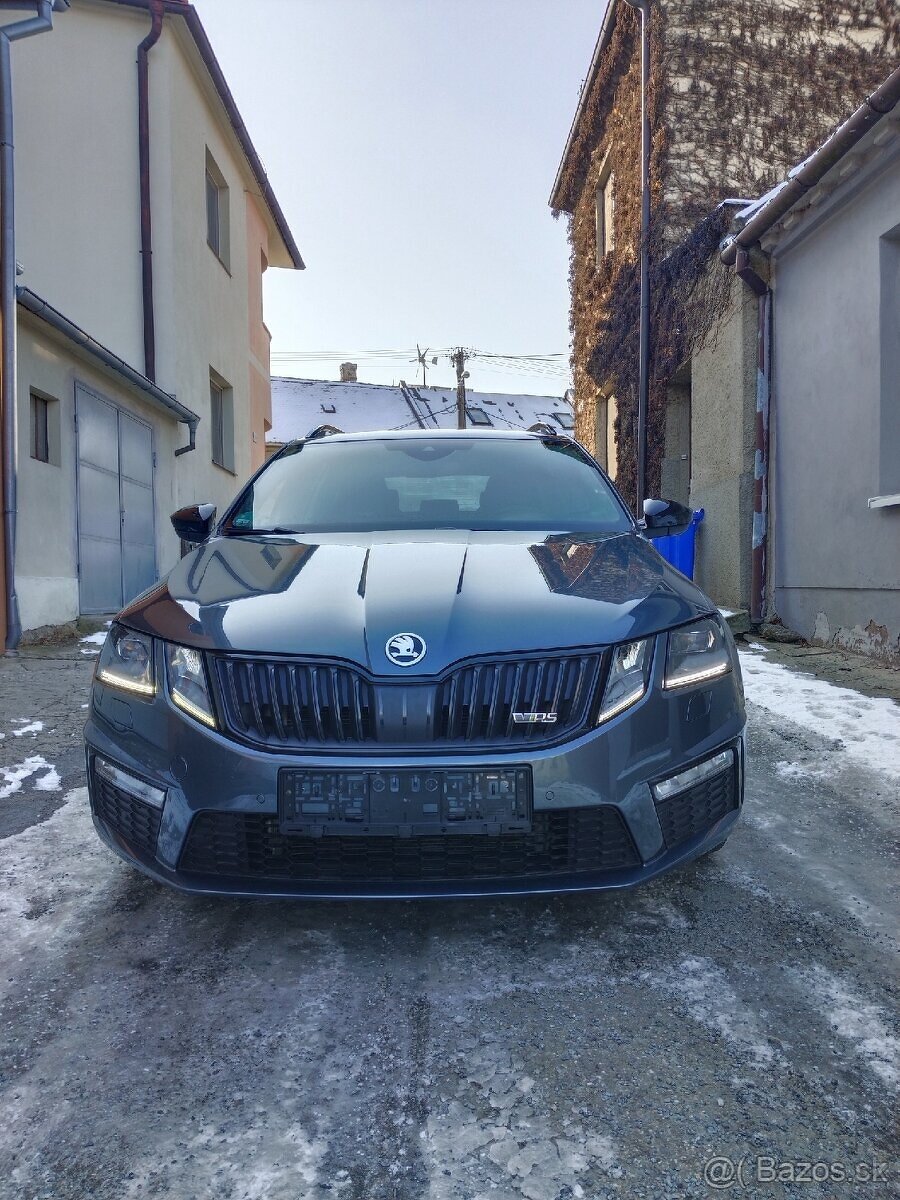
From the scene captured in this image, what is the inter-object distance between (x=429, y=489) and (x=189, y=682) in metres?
1.61

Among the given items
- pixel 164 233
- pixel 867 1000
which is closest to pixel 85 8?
pixel 164 233

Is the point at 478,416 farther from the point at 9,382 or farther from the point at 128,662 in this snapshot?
the point at 128,662

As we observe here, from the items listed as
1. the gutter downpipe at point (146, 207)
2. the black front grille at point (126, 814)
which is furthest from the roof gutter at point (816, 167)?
the gutter downpipe at point (146, 207)

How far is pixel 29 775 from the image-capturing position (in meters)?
3.51

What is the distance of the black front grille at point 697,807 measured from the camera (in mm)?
1971

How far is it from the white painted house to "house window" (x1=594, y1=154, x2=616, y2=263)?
24.7 meters

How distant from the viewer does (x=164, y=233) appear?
1084cm

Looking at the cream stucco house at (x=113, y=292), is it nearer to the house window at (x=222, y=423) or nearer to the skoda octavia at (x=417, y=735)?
the house window at (x=222, y=423)

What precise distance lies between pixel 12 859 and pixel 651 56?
467 inches

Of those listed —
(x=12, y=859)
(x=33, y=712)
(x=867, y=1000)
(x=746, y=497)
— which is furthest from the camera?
(x=746, y=497)

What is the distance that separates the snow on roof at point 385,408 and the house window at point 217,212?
25.0 m

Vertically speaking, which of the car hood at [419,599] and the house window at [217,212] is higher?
the house window at [217,212]

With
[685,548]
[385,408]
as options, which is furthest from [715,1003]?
[385,408]

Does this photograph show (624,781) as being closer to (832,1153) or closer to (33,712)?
(832,1153)
